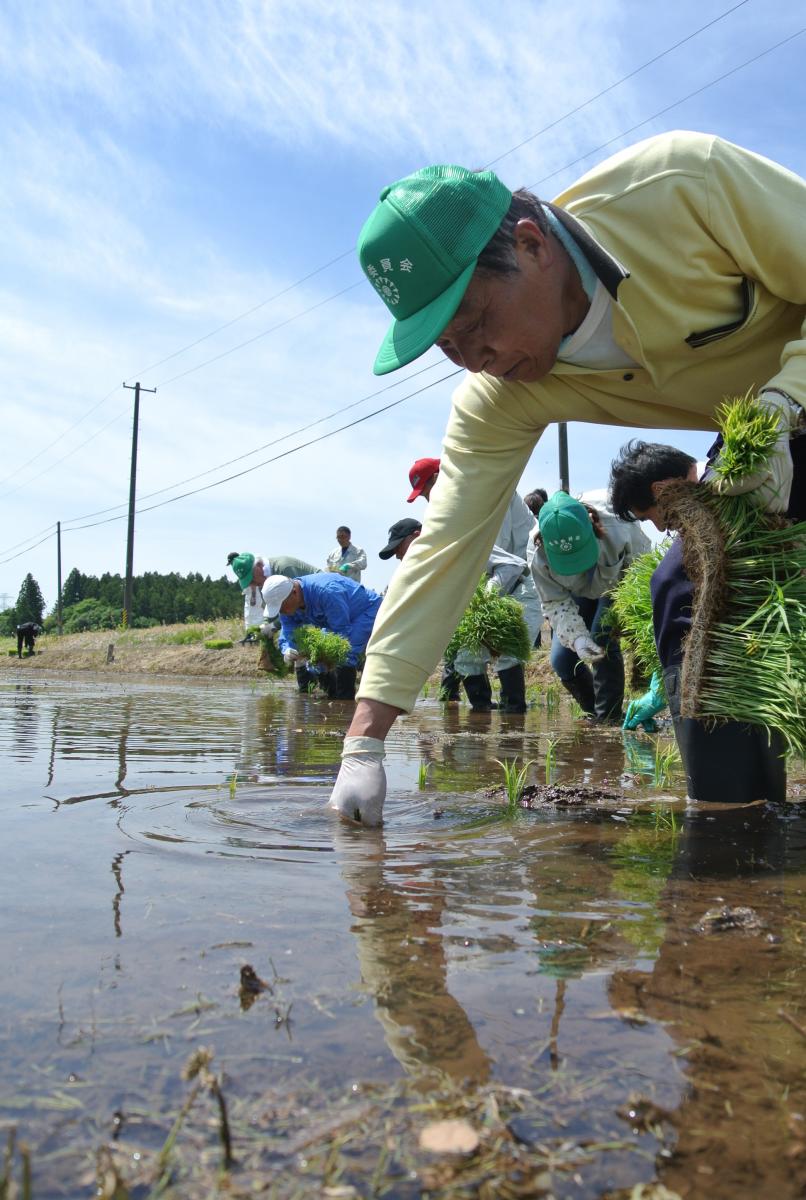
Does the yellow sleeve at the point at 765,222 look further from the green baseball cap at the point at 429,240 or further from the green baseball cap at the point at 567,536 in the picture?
the green baseball cap at the point at 567,536

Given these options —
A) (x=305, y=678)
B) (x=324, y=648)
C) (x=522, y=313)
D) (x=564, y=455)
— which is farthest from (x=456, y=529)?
(x=564, y=455)

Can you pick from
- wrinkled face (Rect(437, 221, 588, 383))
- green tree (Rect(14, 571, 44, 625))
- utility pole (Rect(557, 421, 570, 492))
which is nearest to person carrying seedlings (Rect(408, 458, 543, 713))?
wrinkled face (Rect(437, 221, 588, 383))

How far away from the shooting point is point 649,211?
242cm

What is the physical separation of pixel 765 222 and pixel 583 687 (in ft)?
16.9

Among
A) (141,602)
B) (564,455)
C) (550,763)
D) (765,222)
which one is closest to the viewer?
(765,222)

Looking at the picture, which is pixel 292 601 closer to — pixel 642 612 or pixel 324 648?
pixel 324 648

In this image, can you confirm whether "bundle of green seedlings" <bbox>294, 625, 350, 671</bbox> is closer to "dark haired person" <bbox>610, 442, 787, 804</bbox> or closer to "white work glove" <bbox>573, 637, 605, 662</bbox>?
"white work glove" <bbox>573, 637, 605, 662</bbox>

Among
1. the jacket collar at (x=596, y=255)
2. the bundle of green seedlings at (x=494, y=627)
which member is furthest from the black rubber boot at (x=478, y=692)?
the jacket collar at (x=596, y=255)

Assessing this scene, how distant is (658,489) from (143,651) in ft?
64.9

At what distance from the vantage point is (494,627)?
7543mm

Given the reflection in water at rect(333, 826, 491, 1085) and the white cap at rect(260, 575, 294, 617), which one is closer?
the reflection in water at rect(333, 826, 491, 1085)

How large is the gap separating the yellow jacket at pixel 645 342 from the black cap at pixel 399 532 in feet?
16.7

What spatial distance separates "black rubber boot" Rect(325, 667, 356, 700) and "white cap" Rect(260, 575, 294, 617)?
3.03 ft

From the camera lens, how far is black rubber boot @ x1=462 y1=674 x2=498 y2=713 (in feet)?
26.5
